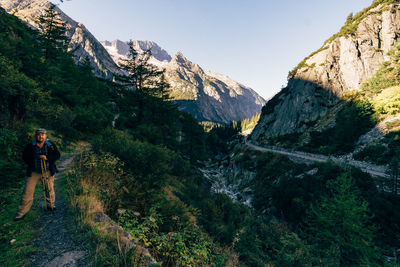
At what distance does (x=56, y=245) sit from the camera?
3.04 metres

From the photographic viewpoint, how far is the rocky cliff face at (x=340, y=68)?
1618 inches

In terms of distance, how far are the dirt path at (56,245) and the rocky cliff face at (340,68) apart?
48529mm

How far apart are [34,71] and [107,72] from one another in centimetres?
20969

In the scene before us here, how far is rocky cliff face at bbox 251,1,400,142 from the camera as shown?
41.1m

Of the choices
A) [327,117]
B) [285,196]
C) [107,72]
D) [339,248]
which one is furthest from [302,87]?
[107,72]

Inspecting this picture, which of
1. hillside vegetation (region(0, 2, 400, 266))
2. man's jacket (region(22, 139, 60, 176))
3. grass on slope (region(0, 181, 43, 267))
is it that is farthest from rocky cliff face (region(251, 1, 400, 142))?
grass on slope (region(0, 181, 43, 267))

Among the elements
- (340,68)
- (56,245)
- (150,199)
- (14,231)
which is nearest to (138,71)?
(150,199)

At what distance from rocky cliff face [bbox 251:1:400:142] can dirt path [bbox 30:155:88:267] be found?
48.5 metres

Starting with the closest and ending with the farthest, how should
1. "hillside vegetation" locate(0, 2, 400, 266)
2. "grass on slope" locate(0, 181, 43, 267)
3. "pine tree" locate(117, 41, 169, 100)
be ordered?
"grass on slope" locate(0, 181, 43, 267) < "hillside vegetation" locate(0, 2, 400, 266) < "pine tree" locate(117, 41, 169, 100)

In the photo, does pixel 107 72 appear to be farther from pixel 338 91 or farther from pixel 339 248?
pixel 339 248

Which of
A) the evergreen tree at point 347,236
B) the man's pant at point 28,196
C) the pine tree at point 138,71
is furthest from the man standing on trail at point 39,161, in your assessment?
the pine tree at point 138,71

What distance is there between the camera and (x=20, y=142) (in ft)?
21.0

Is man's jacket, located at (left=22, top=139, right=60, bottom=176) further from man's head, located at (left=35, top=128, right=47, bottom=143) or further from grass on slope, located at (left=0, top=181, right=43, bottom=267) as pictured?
grass on slope, located at (left=0, top=181, right=43, bottom=267)

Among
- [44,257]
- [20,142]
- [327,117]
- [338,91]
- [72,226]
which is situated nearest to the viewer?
[44,257]
